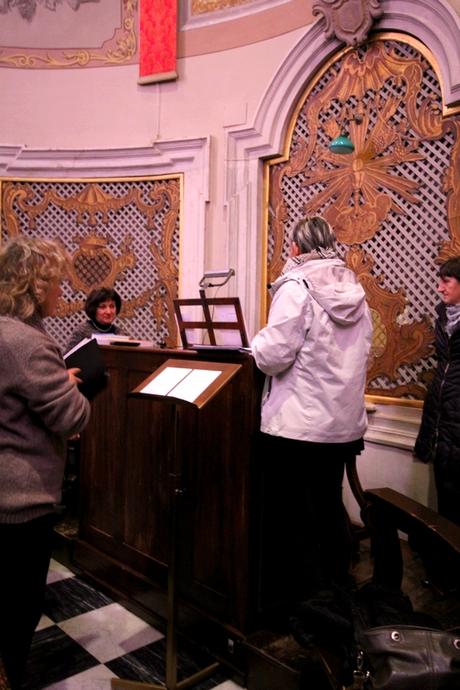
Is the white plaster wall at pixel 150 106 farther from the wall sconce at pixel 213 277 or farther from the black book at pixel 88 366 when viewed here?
the black book at pixel 88 366

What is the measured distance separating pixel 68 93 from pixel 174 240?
1602mm

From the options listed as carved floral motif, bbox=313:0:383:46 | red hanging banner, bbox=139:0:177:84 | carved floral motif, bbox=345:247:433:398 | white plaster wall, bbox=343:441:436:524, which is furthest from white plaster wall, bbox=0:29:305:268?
white plaster wall, bbox=343:441:436:524

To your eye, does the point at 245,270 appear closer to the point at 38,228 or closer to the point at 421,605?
the point at 38,228

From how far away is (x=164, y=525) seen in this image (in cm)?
276

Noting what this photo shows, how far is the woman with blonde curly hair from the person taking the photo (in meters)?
1.64

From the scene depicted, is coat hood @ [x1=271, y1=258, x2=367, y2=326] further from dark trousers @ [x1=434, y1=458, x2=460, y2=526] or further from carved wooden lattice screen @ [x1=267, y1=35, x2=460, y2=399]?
carved wooden lattice screen @ [x1=267, y1=35, x2=460, y2=399]

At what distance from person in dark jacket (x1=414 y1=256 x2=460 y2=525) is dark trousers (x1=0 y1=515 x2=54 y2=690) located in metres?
1.82

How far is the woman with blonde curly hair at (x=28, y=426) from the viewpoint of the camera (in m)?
1.64

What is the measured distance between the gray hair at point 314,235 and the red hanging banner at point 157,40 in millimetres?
2954

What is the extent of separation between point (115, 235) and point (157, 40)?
157 cm

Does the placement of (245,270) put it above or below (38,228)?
below

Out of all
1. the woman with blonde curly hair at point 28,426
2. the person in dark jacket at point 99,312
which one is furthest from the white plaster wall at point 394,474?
the woman with blonde curly hair at point 28,426

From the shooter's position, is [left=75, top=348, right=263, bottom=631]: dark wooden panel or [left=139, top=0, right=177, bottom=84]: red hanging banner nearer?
[left=75, top=348, right=263, bottom=631]: dark wooden panel

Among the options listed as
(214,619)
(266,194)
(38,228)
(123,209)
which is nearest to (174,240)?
(123,209)
